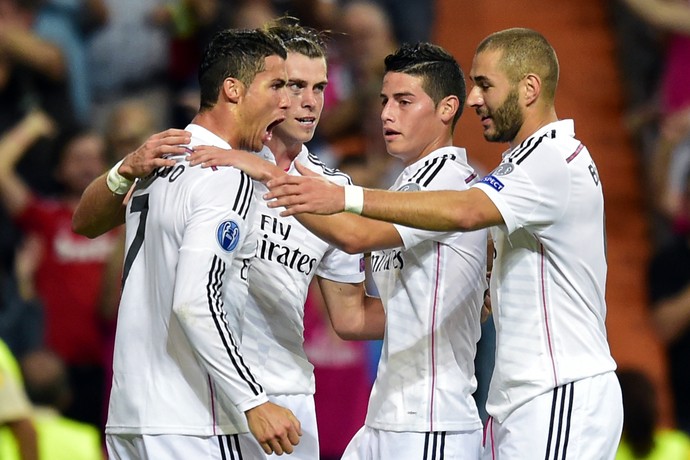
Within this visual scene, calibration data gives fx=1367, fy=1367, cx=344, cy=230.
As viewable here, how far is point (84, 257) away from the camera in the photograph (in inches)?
331

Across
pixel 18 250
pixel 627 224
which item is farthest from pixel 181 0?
pixel 627 224

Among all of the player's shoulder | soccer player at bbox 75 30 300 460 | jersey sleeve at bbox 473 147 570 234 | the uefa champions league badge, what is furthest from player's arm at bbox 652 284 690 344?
the uefa champions league badge

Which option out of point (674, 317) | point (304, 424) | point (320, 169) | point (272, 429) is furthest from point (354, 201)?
point (674, 317)

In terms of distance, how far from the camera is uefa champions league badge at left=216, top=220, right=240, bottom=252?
4.36m

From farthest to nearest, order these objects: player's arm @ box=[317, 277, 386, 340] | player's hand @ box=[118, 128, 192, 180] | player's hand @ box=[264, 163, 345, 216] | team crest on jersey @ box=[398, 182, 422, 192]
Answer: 1. player's arm @ box=[317, 277, 386, 340]
2. team crest on jersey @ box=[398, 182, 422, 192]
3. player's hand @ box=[118, 128, 192, 180]
4. player's hand @ box=[264, 163, 345, 216]

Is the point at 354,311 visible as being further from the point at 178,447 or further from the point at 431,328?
the point at 178,447

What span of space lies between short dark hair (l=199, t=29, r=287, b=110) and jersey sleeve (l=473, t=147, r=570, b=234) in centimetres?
87

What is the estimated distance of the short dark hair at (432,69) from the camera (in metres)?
5.23

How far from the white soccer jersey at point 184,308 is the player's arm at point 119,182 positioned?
0.05m

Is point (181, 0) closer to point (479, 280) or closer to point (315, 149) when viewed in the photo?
point (315, 149)

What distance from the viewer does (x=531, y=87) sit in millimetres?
4852

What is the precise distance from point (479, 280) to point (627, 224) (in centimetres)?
552

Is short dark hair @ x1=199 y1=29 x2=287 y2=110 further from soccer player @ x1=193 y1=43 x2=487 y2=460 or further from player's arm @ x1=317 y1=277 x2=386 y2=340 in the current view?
player's arm @ x1=317 y1=277 x2=386 y2=340

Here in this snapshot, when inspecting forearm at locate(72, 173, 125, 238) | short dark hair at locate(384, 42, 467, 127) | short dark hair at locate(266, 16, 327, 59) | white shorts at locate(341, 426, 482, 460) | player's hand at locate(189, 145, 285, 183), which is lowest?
white shorts at locate(341, 426, 482, 460)
